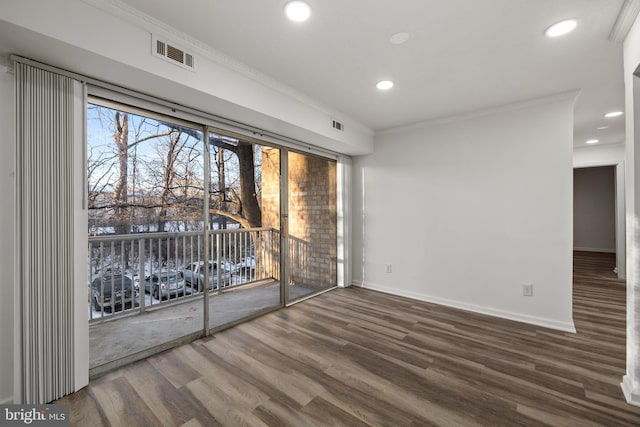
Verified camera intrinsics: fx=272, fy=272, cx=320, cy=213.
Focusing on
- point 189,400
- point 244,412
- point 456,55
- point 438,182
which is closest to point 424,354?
point 244,412

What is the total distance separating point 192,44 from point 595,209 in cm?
1052

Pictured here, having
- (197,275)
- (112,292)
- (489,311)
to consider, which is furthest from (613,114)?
(112,292)

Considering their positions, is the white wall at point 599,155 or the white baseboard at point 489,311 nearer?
the white baseboard at point 489,311

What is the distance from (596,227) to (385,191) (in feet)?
25.3

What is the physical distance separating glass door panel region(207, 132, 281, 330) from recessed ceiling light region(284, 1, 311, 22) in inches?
56.4

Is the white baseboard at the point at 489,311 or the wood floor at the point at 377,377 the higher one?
the white baseboard at the point at 489,311

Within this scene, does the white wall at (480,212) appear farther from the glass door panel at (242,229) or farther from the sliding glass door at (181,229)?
the glass door panel at (242,229)

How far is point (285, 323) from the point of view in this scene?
121 inches

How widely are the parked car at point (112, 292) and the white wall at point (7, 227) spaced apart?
5.47 feet

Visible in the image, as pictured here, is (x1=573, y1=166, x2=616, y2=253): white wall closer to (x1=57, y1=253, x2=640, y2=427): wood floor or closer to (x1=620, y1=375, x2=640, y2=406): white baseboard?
(x1=57, y1=253, x2=640, y2=427): wood floor

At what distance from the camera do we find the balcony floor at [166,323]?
2.43 metres

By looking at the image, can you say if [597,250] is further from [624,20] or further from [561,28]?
[561,28]

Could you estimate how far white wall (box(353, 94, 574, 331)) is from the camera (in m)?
2.95

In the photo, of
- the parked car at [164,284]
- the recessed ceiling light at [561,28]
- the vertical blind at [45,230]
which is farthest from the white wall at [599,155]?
the vertical blind at [45,230]
